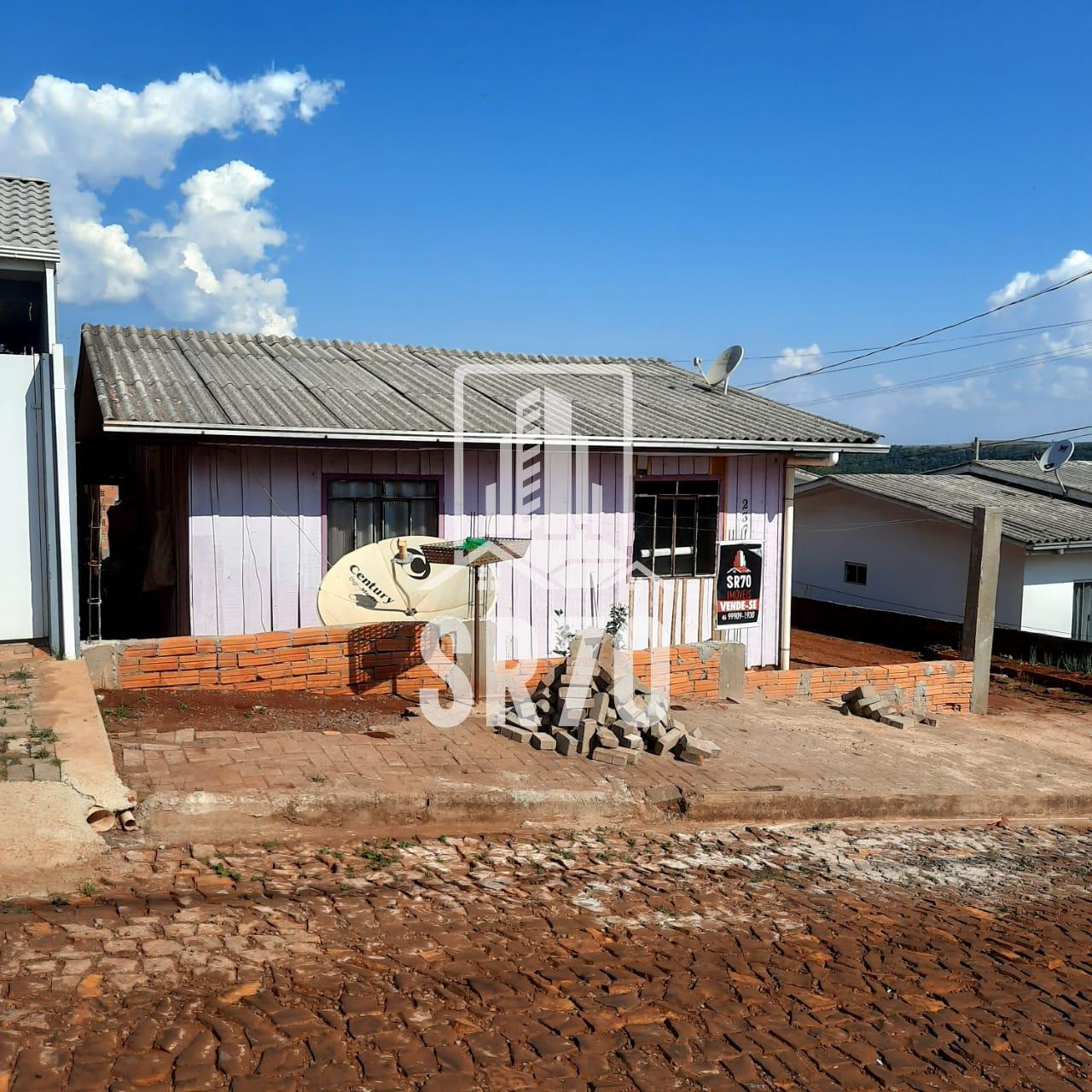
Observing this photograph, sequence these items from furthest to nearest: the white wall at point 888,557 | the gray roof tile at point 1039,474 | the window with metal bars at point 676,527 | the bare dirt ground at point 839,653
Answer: the gray roof tile at point 1039,474, the white wall at point 888,557, the bare dirt ground at point 839,653, the window with metal bars at point 676,527

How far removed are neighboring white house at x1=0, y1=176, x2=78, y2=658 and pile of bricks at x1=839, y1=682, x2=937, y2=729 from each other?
787cm

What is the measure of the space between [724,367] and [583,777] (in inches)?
336

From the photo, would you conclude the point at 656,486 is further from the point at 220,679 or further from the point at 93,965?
the point at 93,965

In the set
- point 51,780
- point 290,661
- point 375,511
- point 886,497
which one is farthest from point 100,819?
point 886,497

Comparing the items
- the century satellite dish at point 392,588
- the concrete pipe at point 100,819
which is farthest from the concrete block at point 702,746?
the concrete pipe at point 100,819

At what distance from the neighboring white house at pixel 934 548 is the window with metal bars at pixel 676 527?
331 inches

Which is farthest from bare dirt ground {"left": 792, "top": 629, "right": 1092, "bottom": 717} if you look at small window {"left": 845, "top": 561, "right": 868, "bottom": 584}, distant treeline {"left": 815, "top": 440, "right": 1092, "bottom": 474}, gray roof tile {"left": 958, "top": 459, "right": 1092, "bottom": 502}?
distant treeline {"left": 815, "top": 440, "right": 1092, "bottom": 474}

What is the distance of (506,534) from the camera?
10969 millimetres

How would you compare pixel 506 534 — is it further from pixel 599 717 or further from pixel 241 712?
pixel 241 712

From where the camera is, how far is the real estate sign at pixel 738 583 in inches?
480

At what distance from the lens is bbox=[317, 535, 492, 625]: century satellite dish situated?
28.4 feet

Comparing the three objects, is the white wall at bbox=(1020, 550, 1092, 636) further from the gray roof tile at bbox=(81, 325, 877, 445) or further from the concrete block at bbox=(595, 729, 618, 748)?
the concrete block at bbox=(595, 729, 618, 748)

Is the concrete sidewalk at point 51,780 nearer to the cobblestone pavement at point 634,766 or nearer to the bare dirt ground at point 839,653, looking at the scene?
the cobblestone pavement at point 634,766

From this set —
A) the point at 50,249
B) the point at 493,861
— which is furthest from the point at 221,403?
the point at 493,861
